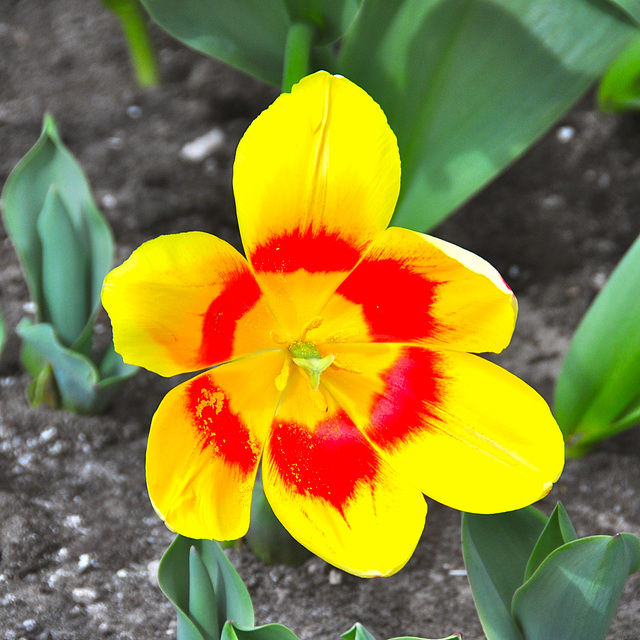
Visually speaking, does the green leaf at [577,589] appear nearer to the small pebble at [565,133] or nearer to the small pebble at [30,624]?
the small pebble at [30,624]

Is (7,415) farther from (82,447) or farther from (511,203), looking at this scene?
(511,203)

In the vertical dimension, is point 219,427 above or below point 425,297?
below

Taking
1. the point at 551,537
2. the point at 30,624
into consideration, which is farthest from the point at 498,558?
the point at 30,624

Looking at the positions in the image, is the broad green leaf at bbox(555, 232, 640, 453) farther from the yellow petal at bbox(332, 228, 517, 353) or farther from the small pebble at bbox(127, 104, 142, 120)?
the small pebble at bbox(127, 104, 142, 120)

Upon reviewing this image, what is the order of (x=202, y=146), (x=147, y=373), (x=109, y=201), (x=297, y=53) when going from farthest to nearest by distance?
(x=202, y=146), (x=109, y=201), (x=147, y=373), (x=297, y=53)

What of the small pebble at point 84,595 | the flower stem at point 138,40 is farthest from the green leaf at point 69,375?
the flower stem at point 138,40

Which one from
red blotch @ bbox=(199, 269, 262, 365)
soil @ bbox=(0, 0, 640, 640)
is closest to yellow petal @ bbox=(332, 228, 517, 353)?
red blotch @ bbox=(199, 269, 262, 365)

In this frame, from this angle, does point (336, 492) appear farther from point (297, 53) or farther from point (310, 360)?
point (297, 53)
